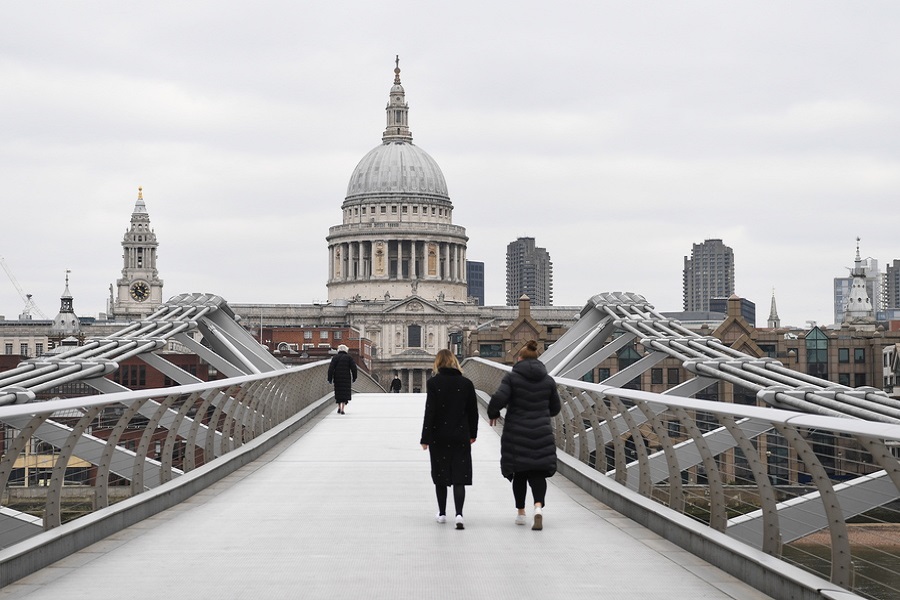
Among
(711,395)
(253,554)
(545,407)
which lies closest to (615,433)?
(545,407)

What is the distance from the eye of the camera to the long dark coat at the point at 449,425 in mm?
A: 13305

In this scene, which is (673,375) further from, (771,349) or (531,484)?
(531,484)

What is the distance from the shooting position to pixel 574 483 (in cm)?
1691

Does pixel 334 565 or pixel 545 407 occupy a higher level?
pixel 545 407

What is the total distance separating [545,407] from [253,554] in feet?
10.4

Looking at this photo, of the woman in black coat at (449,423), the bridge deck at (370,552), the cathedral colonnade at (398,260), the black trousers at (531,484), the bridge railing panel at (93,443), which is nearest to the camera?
the bridge deck at (370,552)

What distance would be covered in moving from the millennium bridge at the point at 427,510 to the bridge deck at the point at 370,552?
1.2 inches

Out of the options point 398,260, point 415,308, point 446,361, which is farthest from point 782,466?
point 398,260

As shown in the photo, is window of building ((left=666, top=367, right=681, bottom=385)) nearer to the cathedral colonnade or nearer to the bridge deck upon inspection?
the bridge deck

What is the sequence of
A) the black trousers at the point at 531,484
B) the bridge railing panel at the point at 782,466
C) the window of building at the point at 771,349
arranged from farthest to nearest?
the window of building at the point at 771,349 → the black trousers at the point at 531,484 → the bridge railing panel at the point at 782,466

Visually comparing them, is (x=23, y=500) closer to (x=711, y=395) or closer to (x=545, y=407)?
(x=545, y=407)

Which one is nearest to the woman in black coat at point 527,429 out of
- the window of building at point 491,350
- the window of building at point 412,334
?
the window of building at point 491,350

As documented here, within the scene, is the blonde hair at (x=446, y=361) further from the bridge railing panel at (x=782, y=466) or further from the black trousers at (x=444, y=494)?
the bridge railing panel at (x=782, y=466)

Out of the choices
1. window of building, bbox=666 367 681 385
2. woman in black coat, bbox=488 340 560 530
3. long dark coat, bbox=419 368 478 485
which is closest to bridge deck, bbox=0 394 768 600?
woman in black coat, bbox=488 340 560 530
